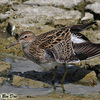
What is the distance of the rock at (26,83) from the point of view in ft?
25.1

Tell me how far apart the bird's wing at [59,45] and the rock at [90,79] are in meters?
0.86

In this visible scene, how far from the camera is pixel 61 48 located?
7.75 m

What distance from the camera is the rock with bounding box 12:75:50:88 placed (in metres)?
7.66

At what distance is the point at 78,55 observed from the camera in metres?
7.58

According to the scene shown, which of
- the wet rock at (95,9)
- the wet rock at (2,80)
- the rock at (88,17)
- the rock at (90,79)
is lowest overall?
the rock at (90,79)

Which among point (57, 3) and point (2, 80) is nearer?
point (2, 80)

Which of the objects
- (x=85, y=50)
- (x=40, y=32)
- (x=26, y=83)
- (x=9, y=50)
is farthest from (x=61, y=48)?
(x=40, y=32)

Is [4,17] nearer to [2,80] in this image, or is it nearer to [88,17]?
[88,17]

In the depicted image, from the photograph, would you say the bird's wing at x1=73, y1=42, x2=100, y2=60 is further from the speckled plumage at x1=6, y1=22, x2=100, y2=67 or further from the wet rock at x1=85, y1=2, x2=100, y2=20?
the wet rock at x1=85, y1=2, x2=100, y2=20

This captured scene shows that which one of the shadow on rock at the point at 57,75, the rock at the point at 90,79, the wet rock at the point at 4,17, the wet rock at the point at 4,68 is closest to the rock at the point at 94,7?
the wet rock at the point at 4,17

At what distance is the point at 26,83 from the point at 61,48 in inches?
49.9

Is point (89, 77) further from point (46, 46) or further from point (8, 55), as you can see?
point (8, 55)

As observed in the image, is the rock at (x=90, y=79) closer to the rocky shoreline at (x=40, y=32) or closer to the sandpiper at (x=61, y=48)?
the rocky shoreline at (x=40, y=32)

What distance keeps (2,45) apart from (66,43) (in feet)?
10.4
